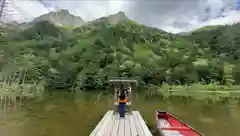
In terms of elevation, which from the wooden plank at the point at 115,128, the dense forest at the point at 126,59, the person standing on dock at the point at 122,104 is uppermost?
the dense forest at the point at 126,59

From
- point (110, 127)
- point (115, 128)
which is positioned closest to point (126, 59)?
point (110, 127)

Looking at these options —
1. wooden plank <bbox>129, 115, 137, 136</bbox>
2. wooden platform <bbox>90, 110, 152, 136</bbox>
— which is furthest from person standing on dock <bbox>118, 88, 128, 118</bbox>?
wooden plank <bbox>129, 115, 137, 136</bbox>

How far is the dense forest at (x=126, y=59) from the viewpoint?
70.8 meters

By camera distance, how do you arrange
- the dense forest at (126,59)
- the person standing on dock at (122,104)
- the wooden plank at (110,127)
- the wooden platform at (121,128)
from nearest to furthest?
the wooden platform at (121,128) < the wooden plank at (110,127) < the person standing on dock at (122,104) < the dense forest at (126,59)

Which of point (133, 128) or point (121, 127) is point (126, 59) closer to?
point (121, 127)

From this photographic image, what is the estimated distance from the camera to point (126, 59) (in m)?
92.2

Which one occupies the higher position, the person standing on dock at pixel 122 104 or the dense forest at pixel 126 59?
the dense forest at pixel 126 59

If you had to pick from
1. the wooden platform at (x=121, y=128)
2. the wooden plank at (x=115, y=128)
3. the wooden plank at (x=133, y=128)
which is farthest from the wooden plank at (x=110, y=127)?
the wooden plank at (x=133, y=128)

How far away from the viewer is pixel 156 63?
297 feet

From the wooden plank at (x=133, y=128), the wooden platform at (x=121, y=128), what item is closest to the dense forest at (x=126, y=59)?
the wooden platform at (x=121, y=128)

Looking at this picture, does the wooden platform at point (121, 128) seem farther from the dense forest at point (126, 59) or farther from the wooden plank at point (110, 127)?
the dense forest at point (126, 59)

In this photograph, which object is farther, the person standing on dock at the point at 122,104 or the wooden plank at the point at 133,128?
the person standing on dock at the point at 122,104

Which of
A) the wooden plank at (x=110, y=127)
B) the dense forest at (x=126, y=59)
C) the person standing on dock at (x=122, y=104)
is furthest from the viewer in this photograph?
the dense forest at (x=126, y=59)

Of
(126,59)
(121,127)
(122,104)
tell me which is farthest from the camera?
(126,59)
